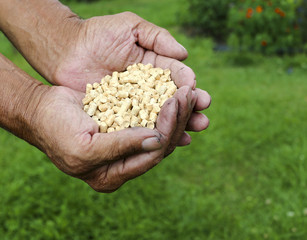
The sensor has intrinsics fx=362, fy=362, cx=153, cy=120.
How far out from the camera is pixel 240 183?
10.5 ft

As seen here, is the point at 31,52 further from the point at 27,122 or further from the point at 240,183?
the point at 240,183

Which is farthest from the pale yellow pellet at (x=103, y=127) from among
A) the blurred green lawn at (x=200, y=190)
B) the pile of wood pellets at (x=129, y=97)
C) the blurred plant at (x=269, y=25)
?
the blurred plant at (x=269, y=25)

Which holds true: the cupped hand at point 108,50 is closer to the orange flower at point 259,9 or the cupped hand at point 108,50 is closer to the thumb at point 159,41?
the thumb at point 159,41

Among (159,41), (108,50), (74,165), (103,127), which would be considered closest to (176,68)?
(159,41)

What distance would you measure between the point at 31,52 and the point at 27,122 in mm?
685

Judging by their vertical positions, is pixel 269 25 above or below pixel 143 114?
below

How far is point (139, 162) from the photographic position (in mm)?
1590

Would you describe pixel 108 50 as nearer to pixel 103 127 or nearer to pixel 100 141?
pixel 103 127

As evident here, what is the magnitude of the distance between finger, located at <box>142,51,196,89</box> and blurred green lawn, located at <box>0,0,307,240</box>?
1.24 m

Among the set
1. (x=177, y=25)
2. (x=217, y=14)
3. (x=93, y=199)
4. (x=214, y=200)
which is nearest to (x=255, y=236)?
(x=214, y=200)

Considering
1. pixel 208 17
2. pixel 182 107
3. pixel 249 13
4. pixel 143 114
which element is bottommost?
pixel 208 17

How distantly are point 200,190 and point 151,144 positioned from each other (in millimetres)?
1728

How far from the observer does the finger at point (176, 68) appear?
6.17 ft

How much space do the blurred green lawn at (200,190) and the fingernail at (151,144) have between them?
1.36 m
